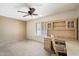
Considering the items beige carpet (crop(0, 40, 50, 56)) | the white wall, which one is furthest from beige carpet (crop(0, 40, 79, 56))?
the white wall

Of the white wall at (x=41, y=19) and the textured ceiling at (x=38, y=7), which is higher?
the textured ceiling at (x=38, y=7)

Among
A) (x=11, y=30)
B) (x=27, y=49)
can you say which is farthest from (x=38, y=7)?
(x=27, y=49)

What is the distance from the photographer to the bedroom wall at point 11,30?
66.5 inches

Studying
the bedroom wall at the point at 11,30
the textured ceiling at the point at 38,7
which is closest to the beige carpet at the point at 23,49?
the bedroom wall at the point at 11,30

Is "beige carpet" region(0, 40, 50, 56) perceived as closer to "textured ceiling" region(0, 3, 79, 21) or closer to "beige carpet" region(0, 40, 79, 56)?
"beige carpet" region(0, 40, 79, 56)

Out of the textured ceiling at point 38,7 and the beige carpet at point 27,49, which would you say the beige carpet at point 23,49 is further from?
the textured ceiling at point 38,7

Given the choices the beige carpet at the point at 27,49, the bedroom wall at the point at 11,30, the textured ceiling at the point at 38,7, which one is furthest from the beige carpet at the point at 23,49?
the textured ceiling at the point at 38,7

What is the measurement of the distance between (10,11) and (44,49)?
97 centimetres

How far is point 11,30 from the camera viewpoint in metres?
1.78

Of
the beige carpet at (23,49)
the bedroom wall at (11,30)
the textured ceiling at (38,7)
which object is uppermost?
the textured ceiling at (38,7)

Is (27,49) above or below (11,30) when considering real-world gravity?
below

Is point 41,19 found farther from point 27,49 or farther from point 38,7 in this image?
point 27,49

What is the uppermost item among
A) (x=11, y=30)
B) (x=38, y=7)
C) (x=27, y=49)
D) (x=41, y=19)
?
(x=38, y=7)

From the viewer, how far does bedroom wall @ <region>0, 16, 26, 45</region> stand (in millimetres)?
1689
